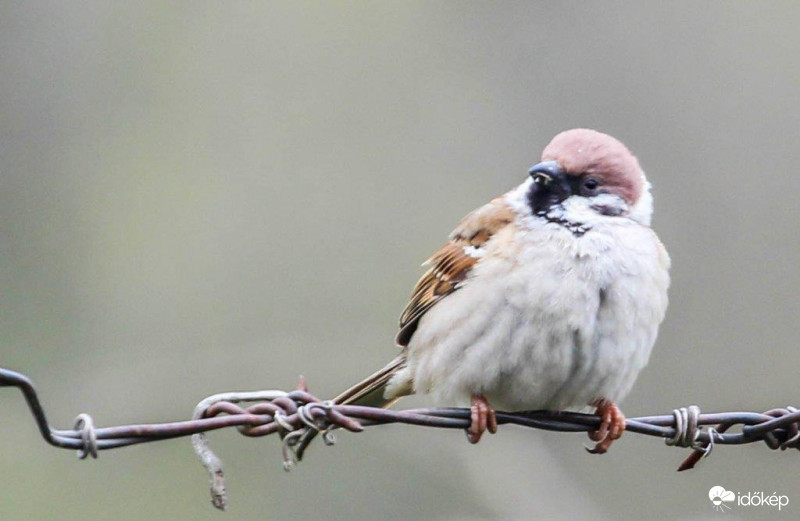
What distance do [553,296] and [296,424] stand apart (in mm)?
1078

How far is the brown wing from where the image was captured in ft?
13.6

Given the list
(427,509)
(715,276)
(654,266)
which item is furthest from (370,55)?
(654,266)

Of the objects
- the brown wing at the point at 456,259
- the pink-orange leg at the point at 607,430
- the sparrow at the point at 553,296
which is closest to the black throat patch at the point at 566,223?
the sparrow at the point at 553,296

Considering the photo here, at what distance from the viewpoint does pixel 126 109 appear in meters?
12.0

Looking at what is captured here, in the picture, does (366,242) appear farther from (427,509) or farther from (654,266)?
(654,266)

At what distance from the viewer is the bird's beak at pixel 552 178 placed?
4.11m

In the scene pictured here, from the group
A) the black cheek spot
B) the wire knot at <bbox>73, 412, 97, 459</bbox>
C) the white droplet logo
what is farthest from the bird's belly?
the wire knot at <bbox>73, 412, 97, 459</bbox>

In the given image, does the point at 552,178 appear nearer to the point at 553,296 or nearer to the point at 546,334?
the point at 553,296

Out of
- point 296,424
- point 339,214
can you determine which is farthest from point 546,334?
point 339,214

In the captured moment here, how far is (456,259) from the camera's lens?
4211 mm

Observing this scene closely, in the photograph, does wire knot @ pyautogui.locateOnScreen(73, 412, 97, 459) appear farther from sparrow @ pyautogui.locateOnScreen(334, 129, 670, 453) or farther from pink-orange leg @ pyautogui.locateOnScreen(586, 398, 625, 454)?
pink-orange leg @ pyautogui.locateOnScreen(586, 398, 625, 454)

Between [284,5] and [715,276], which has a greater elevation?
[284,5]

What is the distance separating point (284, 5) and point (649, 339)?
29.9ft

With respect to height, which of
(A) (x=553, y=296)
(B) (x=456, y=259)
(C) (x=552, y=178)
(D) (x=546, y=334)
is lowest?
(D) (x=546, y=334)
